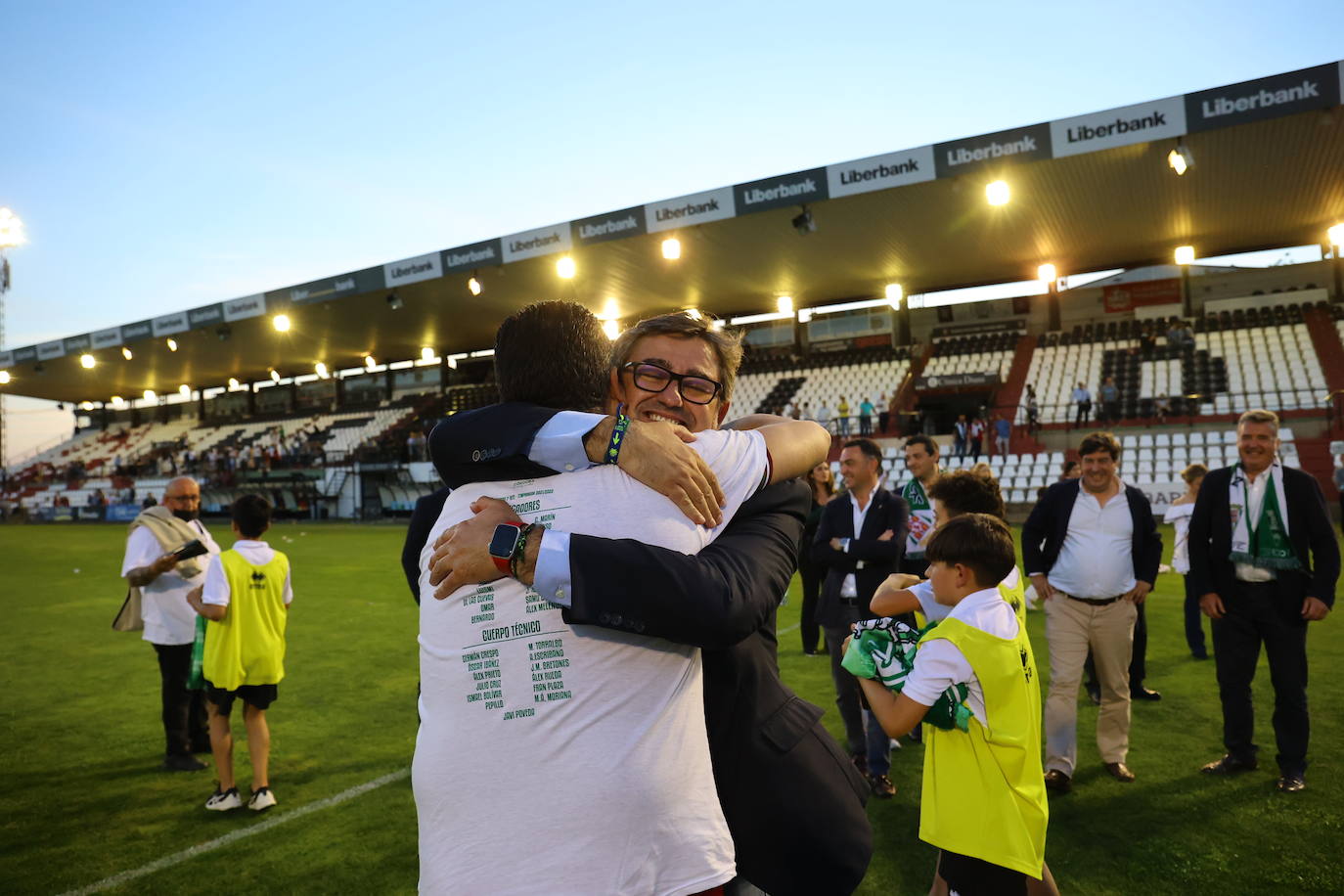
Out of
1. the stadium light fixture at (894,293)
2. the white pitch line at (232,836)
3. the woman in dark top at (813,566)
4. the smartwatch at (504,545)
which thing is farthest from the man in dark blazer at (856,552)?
the stadium light fixture at (894,293)

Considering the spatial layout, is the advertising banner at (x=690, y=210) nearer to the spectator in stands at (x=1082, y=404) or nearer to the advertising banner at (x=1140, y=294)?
the spectator in stands at (x=1082, y=404)

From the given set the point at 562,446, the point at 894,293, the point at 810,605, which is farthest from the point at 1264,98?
the point at 562,446

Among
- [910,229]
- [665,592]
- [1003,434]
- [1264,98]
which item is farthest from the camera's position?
[1003,434]

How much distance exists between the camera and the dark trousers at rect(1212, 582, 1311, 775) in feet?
14.2

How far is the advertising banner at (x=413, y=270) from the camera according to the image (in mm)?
24266

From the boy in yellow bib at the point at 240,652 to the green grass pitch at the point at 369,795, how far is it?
0.80 feet

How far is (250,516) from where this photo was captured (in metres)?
4.64

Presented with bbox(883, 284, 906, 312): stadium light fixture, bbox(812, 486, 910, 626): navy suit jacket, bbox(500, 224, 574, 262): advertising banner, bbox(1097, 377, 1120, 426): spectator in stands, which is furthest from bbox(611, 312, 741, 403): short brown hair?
bbox(883, 284, 906, 312): stadium light fixture

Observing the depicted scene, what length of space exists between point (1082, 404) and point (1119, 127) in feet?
32.1

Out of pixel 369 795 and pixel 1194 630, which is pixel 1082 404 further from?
pixel 369 795

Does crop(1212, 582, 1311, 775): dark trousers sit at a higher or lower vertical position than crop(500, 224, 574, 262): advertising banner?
lower

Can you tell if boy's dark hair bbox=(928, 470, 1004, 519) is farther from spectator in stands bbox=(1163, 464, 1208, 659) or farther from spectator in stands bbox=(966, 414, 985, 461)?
spectator in stands bbox=(966, 414, 985, 461)

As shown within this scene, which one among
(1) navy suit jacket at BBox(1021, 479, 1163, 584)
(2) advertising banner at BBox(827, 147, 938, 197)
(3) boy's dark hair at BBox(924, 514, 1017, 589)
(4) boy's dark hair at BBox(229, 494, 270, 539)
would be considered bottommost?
(1) navy suit jacket at BBox(1021, 479, 1163, 584)

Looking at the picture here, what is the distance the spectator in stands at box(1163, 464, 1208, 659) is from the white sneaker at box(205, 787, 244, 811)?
7348 mm
